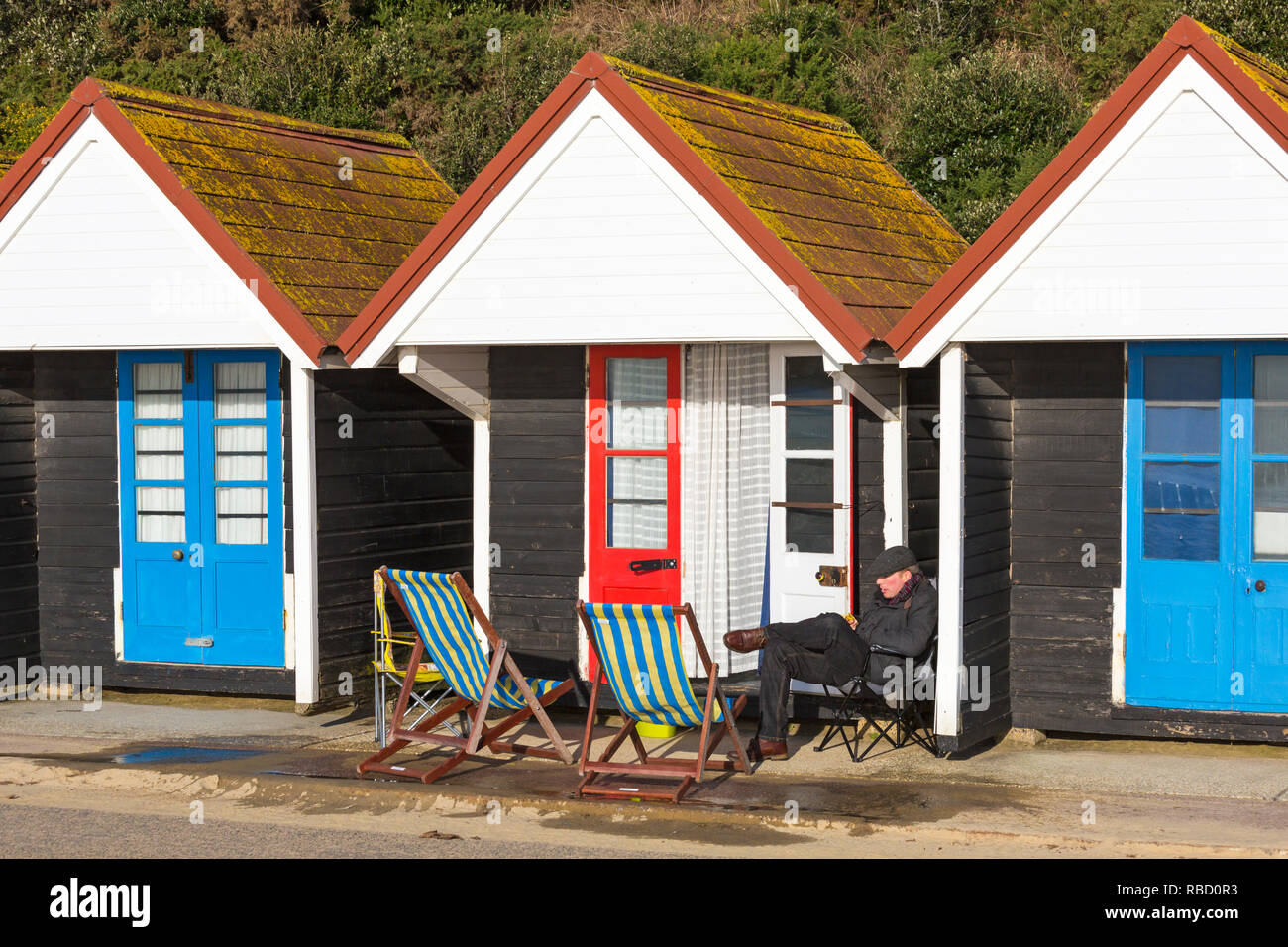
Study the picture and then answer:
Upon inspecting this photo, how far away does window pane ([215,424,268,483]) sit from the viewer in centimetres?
1136

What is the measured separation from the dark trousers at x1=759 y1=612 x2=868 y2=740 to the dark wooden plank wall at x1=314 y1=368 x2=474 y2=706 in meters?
3.20

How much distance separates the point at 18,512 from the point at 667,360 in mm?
5077

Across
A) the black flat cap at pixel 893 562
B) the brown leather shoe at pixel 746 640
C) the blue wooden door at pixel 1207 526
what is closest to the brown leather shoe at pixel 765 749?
the brown leather shoe at pixel 746 640

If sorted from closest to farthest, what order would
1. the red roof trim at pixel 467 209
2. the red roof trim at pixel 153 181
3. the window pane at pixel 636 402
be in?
the red roof trim at pixel 467 209 → the red roof trim at pixel 153 181 → the window pane at pixel 636 402

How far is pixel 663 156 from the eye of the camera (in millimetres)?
9430

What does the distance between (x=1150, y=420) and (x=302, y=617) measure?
548 centimetres

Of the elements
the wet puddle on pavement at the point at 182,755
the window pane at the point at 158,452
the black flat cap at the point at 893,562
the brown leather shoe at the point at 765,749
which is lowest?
the wet puddle on pavement at the point at 182,755

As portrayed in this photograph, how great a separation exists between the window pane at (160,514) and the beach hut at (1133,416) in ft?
17.8

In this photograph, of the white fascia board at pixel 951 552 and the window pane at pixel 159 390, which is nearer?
the white fascia board at pixel 951 552

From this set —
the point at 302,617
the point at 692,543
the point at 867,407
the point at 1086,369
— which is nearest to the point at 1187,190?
the point at 1086,369

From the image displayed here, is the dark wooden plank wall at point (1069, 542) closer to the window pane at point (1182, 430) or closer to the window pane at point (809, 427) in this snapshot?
the window pane at point (1182, 430)

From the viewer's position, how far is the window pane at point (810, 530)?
33.1 feet

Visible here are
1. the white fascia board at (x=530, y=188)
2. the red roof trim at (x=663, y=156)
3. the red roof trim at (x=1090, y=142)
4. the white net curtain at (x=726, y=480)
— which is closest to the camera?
the red roof trim at (x=1090, y=142)

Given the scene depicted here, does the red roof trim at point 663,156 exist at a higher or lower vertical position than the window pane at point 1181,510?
higher
